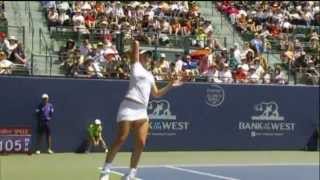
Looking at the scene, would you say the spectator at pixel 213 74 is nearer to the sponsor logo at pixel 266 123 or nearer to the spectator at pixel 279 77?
the sponsor logo at pixel 266 123

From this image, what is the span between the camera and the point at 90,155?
1953 cm

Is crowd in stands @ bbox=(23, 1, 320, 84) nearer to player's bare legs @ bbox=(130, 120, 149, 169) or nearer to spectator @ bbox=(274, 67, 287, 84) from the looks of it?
spectator @ bbox=(274, 67, 287, 84)

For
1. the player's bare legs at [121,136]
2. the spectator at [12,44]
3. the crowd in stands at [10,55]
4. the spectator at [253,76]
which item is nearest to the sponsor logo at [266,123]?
the spectator at [253,76]

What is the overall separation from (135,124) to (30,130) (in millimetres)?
10742

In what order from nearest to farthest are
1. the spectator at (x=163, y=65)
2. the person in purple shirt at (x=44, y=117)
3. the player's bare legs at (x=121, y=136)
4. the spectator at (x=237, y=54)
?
the player's bare legs at (x=121, y=136)
the person in purple shirt at (x=44, y=117)
the spectator at (x=163, y=65)
the spectator at (x=237, y=54)

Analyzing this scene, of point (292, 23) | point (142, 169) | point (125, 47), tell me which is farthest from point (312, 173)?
point (292, 23)

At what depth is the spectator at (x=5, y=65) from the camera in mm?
19703

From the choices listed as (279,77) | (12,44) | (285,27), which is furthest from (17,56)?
(285,27)

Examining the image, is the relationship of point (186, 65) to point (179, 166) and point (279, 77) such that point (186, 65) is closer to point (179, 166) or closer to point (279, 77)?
point (279, 77)

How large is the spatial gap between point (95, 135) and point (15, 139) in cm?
235

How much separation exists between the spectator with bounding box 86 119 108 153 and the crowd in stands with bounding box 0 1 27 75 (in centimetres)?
280

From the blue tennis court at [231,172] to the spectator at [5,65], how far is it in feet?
19.8

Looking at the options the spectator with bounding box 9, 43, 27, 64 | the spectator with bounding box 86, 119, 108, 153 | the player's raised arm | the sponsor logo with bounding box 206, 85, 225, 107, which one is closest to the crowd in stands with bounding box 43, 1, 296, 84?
the sponsor logo with bounding box 206, 85, 225, 107

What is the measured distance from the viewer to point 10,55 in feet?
67.3
